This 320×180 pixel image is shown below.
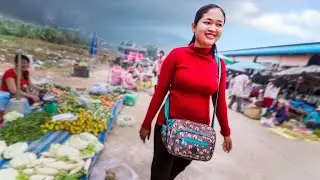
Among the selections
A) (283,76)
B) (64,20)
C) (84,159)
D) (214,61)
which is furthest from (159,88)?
(283,76)

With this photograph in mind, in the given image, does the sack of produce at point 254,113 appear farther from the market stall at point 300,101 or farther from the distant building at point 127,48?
the distant building at point 127,48

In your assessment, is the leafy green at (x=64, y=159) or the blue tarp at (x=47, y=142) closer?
the leafy green at (x=64, y=159)

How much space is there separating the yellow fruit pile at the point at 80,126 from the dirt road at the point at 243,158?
0.33m

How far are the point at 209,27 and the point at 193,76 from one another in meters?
0.34

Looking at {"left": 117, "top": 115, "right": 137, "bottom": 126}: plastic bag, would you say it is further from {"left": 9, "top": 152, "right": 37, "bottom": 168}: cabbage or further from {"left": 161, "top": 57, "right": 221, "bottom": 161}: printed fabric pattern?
{"left": 161, "top": 57, "right": 221, "bottom": 161}: printed fabric pattern

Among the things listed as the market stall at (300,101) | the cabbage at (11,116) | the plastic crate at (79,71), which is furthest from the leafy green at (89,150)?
the plastic crate at (79,71)

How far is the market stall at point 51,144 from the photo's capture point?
2475mm

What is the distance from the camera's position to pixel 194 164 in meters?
3.79

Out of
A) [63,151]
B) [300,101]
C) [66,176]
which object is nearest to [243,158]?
[63,151]

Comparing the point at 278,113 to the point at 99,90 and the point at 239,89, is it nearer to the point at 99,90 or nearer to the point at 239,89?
the point at 239,89

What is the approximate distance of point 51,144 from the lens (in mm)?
3086

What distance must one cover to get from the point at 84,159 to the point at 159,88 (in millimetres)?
1466

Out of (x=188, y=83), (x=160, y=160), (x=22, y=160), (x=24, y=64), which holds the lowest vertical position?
(x=22, y=160)

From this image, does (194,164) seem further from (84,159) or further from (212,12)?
(212,12)
